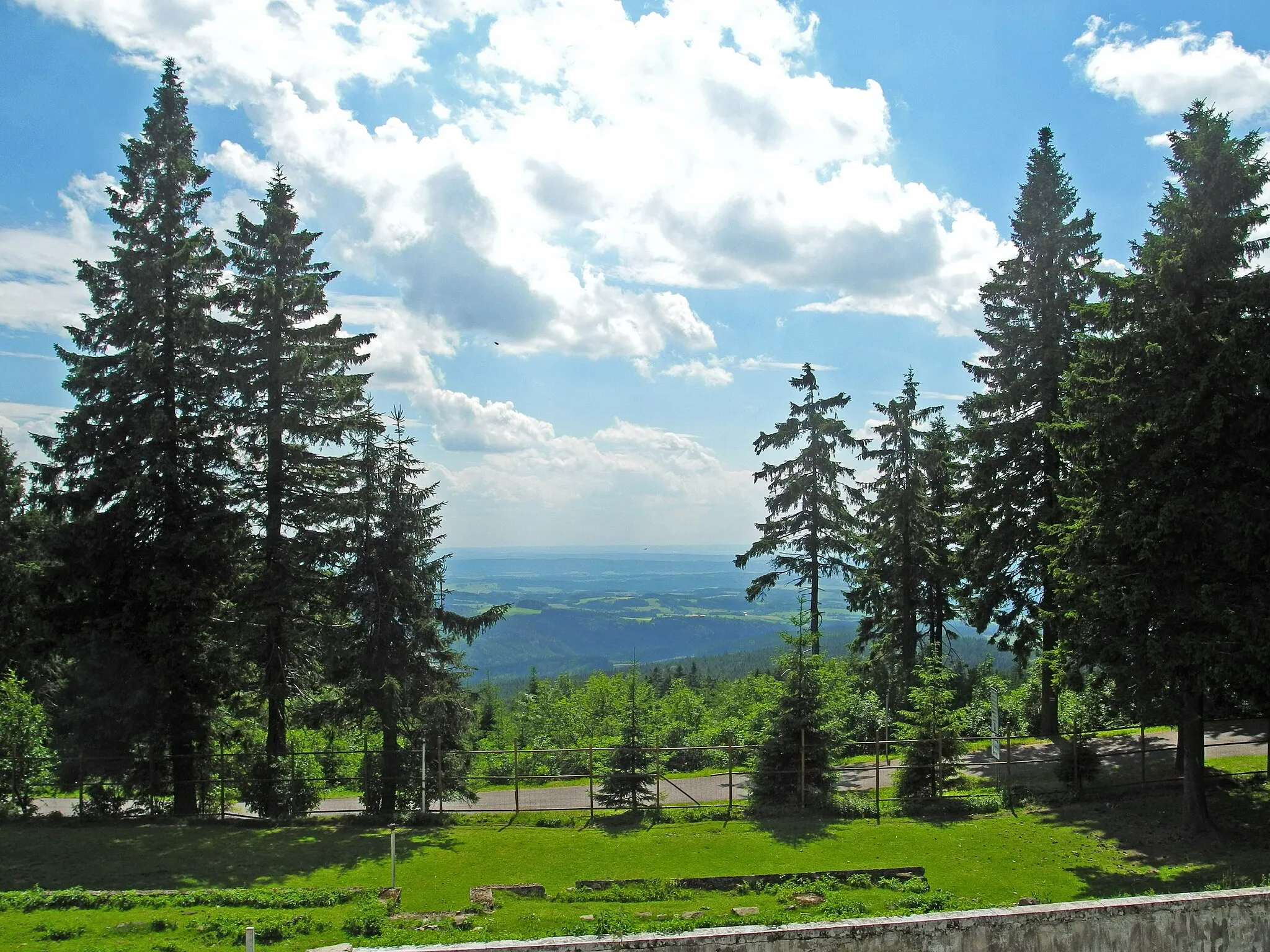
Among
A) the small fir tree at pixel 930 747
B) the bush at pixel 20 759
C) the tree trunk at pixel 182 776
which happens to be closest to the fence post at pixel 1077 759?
the small fir tree at pixel 930 747

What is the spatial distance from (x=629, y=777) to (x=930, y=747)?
7484 mm

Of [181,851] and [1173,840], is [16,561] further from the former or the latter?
[1173,840]

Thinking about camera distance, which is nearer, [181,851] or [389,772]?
[181,851]

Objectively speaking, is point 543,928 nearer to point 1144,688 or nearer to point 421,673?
point 421,673

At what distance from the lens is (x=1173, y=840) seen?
51.5 feet

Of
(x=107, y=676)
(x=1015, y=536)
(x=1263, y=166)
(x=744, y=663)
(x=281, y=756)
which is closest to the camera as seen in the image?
(x=1263, y=166)

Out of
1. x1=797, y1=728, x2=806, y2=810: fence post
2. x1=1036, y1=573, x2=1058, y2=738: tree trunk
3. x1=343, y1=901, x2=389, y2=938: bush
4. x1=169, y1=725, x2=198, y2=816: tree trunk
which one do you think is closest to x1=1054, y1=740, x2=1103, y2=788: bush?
x1=1036, y1=573, x2=1058, y2=738: tree trunk

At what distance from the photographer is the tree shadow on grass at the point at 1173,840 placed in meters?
13.1

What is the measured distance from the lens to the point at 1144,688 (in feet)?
50.7

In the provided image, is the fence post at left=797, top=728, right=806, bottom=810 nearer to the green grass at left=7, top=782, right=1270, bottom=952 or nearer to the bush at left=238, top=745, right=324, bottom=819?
the green grass at left=7, top=782, right=1270, bottom=952

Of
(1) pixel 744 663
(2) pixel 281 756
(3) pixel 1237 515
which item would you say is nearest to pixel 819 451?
(3) pixel 1237 515

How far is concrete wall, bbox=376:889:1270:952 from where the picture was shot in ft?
24.6

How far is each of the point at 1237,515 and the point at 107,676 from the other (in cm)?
2421

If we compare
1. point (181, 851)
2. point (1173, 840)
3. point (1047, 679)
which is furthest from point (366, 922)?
point (1047, 679)
